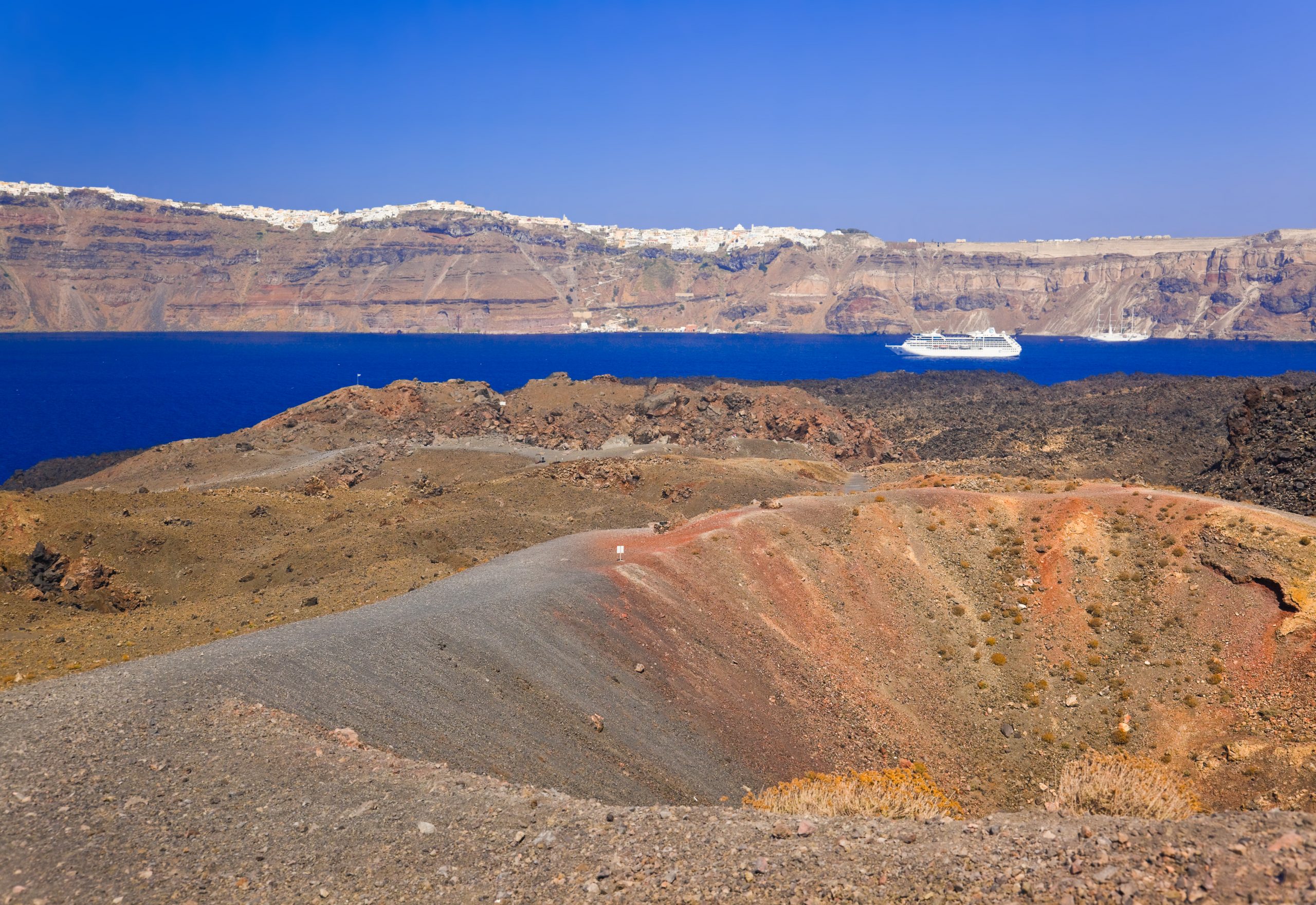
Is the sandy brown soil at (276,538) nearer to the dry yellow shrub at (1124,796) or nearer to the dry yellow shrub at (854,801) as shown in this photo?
the dry yellow shrub at (854,801)

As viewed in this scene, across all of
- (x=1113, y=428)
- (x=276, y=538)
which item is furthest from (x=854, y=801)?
(x=1113, y=428)

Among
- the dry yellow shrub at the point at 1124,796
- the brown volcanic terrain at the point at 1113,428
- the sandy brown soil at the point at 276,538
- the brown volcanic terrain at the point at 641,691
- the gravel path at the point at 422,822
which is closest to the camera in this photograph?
the gravel path at the point at 422,822

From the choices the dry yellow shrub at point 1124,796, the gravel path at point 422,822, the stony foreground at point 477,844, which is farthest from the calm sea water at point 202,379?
the dry yellow shrub at point 1124,796

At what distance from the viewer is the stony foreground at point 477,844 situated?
31.6 ft

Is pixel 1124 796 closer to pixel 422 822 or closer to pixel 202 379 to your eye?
pixel 422 822

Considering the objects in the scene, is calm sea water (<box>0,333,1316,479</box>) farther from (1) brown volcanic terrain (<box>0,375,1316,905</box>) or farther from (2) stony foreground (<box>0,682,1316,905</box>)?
(2) stony foreground (<box>0,682,1316,905</box>)

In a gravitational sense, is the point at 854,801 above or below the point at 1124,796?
below

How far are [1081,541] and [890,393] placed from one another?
86459 mm

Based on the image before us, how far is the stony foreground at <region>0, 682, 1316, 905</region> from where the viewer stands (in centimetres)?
962

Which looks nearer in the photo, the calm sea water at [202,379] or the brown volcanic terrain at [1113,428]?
the brown volcanic terrain at [1113,428]

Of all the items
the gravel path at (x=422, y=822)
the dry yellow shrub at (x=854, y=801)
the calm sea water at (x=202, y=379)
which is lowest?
Result: the calm sea water at (x=202, y=379)

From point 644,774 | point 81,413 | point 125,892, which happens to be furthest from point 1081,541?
point 81,413

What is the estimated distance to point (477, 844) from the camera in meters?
11.4

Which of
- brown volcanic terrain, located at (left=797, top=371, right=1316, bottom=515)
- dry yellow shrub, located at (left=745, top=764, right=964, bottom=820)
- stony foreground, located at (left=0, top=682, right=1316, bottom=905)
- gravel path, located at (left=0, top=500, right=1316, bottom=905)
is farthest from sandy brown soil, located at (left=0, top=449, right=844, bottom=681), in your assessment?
brown volcanic terrain, located at (left=797, top=371, right=1316, bottom=515)
